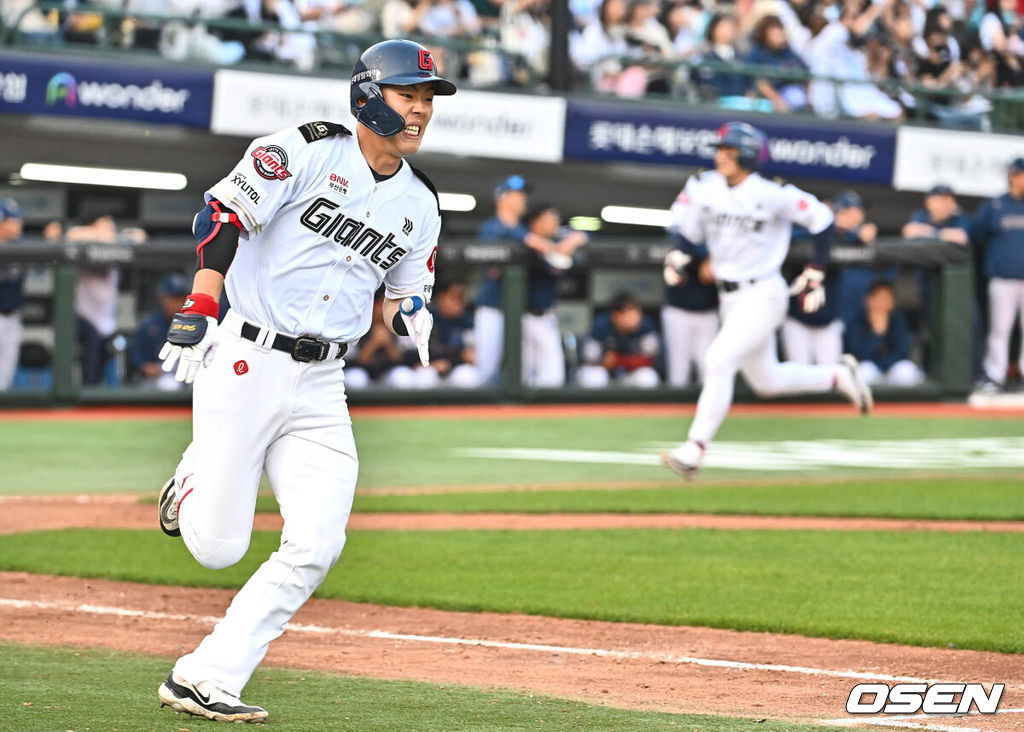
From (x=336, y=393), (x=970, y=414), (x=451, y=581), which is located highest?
(x=336, y=393)

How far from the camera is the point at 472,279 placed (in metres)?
15.7

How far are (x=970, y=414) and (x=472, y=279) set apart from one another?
4.98 meters

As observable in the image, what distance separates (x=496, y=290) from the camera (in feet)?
50.5

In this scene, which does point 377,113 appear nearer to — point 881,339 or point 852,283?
point 852,283

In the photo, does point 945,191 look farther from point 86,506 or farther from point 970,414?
point 86,506

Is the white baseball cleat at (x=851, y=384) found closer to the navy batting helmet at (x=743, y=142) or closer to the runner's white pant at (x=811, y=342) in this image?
the navy batting helmet at (x=743, y=142)

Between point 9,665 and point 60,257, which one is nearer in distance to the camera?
point 9,665

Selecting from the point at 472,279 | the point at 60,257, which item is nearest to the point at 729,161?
the point at 472,279

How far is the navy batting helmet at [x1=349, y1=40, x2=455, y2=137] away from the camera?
183 inches

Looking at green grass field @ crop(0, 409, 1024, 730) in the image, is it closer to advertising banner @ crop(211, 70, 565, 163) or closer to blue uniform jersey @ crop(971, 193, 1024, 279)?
blue uniform jersey @ crop(971, 193, 1024, 279)

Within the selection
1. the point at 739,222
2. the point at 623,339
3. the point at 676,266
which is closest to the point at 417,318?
the point at 739,222

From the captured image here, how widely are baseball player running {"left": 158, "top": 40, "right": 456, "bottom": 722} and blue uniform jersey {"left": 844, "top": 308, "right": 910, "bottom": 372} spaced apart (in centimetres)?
1169

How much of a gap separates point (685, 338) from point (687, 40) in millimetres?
4594

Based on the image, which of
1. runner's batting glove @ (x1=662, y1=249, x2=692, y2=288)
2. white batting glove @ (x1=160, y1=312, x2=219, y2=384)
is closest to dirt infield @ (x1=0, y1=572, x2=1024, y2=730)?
white batting glove @ (x1=160, y1=312, x2=219, y2=384)
